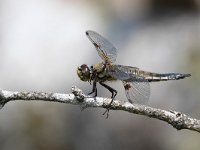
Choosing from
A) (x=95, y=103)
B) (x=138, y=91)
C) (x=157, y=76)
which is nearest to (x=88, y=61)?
(x=157, y=76)

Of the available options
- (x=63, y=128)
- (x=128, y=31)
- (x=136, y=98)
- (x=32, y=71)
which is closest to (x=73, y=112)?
(x=63, y=128)

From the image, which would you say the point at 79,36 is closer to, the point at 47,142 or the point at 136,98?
the point at 47,142

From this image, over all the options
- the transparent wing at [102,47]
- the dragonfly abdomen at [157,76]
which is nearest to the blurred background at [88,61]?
the dragonfly abdomen at [157,76]

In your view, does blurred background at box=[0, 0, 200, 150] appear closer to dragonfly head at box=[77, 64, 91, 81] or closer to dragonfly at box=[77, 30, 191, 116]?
dragonfly at box=[77, 30, 191, 116]

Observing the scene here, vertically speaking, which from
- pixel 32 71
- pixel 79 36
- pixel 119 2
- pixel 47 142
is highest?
pixel 119 2

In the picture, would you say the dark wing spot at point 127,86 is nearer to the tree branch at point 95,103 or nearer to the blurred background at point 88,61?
the tree branch at point 95,103

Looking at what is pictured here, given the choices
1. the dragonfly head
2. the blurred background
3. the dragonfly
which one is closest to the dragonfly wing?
the dragonfly
